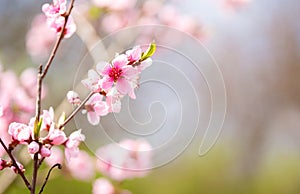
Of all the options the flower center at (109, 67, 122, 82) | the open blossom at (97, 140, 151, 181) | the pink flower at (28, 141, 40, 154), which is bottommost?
the pink flower at (28, 141, 40, 154)

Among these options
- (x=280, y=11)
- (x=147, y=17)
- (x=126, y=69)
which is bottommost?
(x=126, y=69)

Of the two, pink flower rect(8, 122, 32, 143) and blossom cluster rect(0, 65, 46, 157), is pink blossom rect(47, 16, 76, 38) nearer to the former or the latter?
pink flower rect(8, 122, 32, 143)

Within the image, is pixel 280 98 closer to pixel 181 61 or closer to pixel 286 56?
pixel 286 56

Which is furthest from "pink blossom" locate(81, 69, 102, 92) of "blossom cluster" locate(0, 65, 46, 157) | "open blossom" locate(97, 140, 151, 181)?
"open blossom" locate(97, 140, 151, 181)

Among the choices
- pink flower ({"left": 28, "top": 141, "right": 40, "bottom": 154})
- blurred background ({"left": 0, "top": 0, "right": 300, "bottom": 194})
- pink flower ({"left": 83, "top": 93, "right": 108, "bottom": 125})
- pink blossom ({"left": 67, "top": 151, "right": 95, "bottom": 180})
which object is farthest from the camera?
blurred background ({"left": 0, "top": 0, "right": 300, "bottom": 194})

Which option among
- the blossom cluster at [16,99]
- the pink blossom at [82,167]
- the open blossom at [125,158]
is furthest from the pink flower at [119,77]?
the pink blossom at [82,167]

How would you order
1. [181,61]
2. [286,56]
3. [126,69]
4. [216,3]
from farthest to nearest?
[286,56], [216,3], [181,61], [126,69]

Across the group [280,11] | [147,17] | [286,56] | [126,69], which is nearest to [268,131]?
[286,56]
